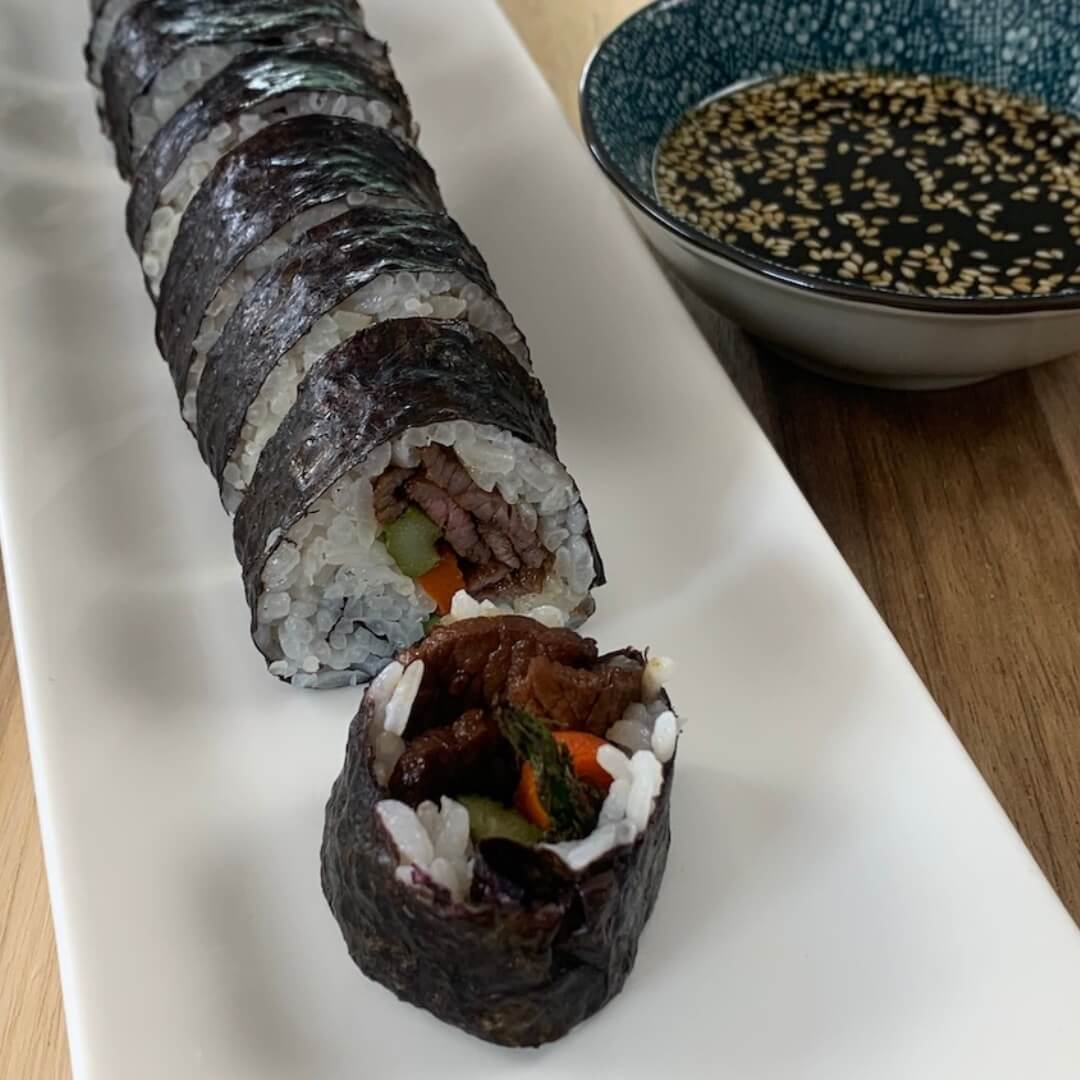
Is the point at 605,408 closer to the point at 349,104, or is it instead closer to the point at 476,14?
the point at 349,104

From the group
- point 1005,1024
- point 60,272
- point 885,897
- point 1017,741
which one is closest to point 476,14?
point 60,272

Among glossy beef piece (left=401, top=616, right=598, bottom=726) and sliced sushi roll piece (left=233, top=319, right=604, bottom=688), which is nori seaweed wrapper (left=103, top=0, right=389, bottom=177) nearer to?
sliced sushi roll piece (left=233, top=319, right=604, bottom=688)

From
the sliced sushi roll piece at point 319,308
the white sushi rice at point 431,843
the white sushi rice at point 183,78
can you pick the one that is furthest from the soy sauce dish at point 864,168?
the white sushi rice at point 431,843

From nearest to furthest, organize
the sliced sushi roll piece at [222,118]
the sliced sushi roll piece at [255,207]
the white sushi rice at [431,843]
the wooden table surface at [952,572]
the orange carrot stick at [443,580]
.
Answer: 1. the white sushi rice at [431,843]
2. the wooden table surface at [952,572]
3. the orange carrot stick at [443,580]
4. the sliced sushi roll piece at [255,207]
5. the sliced sushi roll piece at [222,118]

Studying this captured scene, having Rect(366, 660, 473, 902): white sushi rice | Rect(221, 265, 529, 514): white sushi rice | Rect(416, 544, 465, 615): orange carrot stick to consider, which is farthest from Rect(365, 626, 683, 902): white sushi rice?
Rect(221, 265, 529, 514): white sushi rice

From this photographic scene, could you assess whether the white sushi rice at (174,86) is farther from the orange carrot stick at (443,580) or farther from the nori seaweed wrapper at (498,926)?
the nori seaweed wrapper at (498,926)

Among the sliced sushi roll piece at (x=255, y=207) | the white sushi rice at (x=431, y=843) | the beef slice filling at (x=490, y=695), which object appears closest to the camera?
the white sushi rice at (x=431, y=843)

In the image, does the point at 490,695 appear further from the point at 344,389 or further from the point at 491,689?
the point at 344,389
